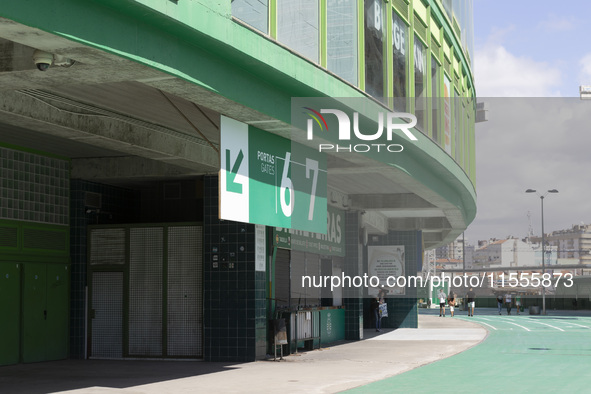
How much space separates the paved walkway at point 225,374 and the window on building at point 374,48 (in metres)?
5.83

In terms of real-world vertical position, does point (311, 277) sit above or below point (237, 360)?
above

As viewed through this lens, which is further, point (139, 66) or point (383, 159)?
point (383, 159)

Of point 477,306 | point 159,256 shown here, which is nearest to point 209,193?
point 159,256

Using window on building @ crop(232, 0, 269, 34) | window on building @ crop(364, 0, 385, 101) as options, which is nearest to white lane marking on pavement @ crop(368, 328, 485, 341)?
window on building @ crop(364, 0, 385, 101)

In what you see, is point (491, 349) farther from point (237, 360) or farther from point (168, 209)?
point (168, 209)

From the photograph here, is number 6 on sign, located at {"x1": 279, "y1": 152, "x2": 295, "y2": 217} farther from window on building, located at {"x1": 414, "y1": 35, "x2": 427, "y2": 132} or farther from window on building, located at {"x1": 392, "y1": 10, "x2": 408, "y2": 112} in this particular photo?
window on building, located at {"x1": 414, "y1": 35, "x2": 427, "y2": 132}

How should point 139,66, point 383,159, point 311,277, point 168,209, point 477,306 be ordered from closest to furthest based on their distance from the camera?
point 139,66 → point 383,159 → point 168,209 → point 311,277 → point 477,306

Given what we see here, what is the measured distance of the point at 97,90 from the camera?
43.8 ft

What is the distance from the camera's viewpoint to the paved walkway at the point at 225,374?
14281 mm

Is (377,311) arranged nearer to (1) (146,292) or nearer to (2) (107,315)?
(1) (146,292)

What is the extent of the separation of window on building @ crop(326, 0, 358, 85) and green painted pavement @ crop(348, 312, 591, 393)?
19.2 ft

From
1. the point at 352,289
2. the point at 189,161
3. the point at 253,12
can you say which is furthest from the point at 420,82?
the point at 253,12

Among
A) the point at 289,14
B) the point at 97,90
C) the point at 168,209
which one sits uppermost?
the point at 289,14

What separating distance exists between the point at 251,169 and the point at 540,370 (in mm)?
7755
